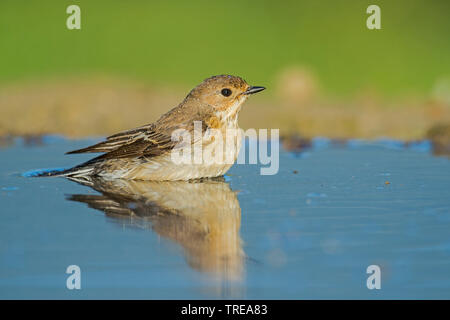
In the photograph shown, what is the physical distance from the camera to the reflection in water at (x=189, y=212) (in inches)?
178

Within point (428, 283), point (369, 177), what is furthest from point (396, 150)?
point (428, 283)

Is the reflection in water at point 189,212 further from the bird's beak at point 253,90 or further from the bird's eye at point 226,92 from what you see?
the bird's beak at point 253,90

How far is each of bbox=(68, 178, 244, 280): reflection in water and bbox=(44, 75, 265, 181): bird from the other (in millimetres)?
170

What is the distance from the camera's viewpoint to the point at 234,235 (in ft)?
16.4

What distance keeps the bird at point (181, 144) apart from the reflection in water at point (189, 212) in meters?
0.17

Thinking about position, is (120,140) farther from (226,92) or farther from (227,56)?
(227,56)

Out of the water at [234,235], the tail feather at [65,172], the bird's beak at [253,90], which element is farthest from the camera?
the bird's beak at [253,90]

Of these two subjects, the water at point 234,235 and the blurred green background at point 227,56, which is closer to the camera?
the water at point 234,235

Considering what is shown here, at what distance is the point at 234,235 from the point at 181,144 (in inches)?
112

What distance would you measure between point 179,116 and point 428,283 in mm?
4655

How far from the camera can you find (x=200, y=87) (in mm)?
8367

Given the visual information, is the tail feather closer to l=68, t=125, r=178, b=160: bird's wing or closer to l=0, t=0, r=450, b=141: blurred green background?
l=68, t=125, r=178, b=160: bird's wing

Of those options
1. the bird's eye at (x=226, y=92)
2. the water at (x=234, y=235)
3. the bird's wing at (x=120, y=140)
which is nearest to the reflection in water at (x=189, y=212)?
the water at (x=234, y=235)

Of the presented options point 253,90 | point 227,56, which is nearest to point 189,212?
point 253,90
